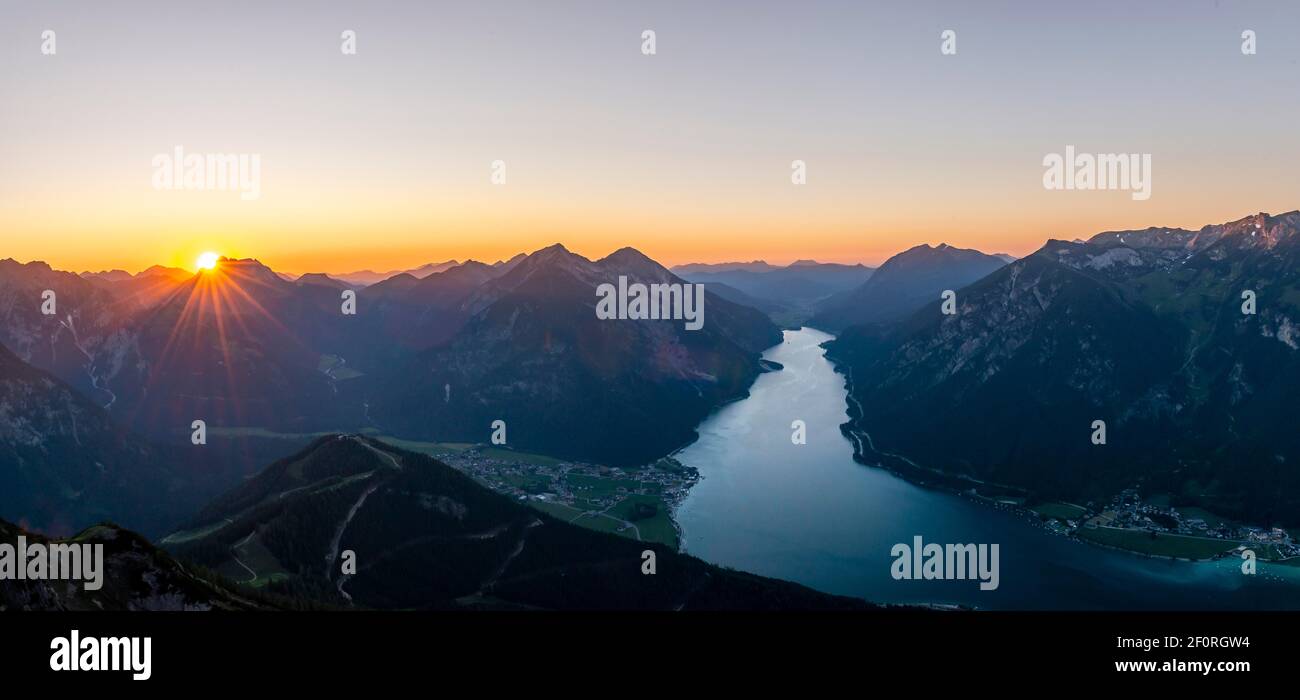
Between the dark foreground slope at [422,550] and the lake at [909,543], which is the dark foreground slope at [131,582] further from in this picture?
the lake at [909,543]

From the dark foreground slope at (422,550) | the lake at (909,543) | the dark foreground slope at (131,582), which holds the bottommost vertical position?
the lake at (909,543)

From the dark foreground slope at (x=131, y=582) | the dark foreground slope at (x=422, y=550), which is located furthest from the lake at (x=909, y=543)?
the dark foreground slope at (x=131, y=582)

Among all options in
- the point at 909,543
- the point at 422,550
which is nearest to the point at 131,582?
the point at 422,550

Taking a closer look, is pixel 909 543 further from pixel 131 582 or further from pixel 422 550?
pixel 131 582

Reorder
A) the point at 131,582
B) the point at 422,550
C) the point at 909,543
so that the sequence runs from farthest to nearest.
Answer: the point at 909,543 < the point at 422,550 < the point at 131,582

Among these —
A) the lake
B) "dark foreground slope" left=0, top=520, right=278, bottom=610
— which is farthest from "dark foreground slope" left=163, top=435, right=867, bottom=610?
"dark foreground slope" left=0, top=520, right=278, bottom=610

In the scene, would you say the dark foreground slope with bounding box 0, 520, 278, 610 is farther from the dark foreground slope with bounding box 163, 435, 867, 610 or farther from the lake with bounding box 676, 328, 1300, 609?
the lake with bounding box 676, 328, 1300, 609
